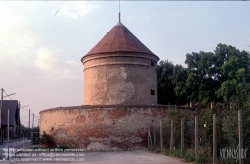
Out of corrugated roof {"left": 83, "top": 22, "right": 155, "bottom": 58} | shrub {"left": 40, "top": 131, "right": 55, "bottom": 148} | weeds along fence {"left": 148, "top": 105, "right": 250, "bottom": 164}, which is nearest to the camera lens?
weeds along fence {"left": 148, "top": 105, "right": 250, "bottom": 164}

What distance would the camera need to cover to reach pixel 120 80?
92.3 ft

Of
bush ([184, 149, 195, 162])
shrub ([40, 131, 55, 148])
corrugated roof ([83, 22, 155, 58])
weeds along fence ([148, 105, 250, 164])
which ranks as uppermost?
corrugated roof ([83, 22, 155, 58])

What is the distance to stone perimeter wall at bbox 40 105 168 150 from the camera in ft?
78.1

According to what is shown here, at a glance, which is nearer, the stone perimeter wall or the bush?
the bush

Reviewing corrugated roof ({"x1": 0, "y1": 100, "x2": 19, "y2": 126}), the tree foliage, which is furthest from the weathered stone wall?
corrugated roof ({"x1": 0, "y1": 100, "x2": 19, "y2": 126})

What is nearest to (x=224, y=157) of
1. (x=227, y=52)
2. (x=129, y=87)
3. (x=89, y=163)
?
(x=89, y=163)

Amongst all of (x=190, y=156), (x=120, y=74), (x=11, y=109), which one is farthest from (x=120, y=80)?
(x=11, y=109)

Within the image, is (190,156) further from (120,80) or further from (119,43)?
(119,43)

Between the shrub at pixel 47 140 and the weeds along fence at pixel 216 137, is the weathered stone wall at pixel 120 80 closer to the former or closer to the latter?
the shrub at pixel 47 140

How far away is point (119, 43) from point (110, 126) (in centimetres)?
834

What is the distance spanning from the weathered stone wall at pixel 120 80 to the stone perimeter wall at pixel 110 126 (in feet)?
12.5

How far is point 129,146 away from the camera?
23.8 m

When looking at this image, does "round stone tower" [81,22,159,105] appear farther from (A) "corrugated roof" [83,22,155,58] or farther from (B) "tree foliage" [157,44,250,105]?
(B) "tree foliage" [157,44,250,105]

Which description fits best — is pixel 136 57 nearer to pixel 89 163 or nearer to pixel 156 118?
pixel 156 118
